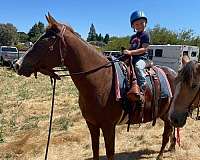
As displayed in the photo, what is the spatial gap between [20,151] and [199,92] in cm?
398

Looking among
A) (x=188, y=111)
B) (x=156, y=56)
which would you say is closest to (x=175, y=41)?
(x=156, y=56)

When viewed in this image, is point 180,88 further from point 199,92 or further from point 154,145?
point 154,145

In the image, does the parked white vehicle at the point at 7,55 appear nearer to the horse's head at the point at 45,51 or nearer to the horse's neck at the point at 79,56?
the horse's neck at the point at 79,56

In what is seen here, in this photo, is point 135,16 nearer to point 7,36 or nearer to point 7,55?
point 7,55

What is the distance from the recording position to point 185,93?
3678 millimetres

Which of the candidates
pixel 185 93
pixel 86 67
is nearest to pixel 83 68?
pixel 86 67

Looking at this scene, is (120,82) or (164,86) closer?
(120,82)

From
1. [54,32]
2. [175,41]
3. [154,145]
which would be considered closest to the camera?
[54,32]

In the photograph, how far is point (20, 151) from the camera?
257 inches

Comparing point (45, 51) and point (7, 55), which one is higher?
point (7, 55)

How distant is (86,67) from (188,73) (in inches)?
63.7

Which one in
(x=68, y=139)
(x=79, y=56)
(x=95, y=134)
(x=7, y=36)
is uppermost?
(x=7, y=36)

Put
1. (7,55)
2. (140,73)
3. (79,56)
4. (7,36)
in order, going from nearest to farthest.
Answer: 1. (79,56)
2. (140,73)
3. (7,55)
4. (7,36)

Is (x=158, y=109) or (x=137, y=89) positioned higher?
(x=137, y=89)
